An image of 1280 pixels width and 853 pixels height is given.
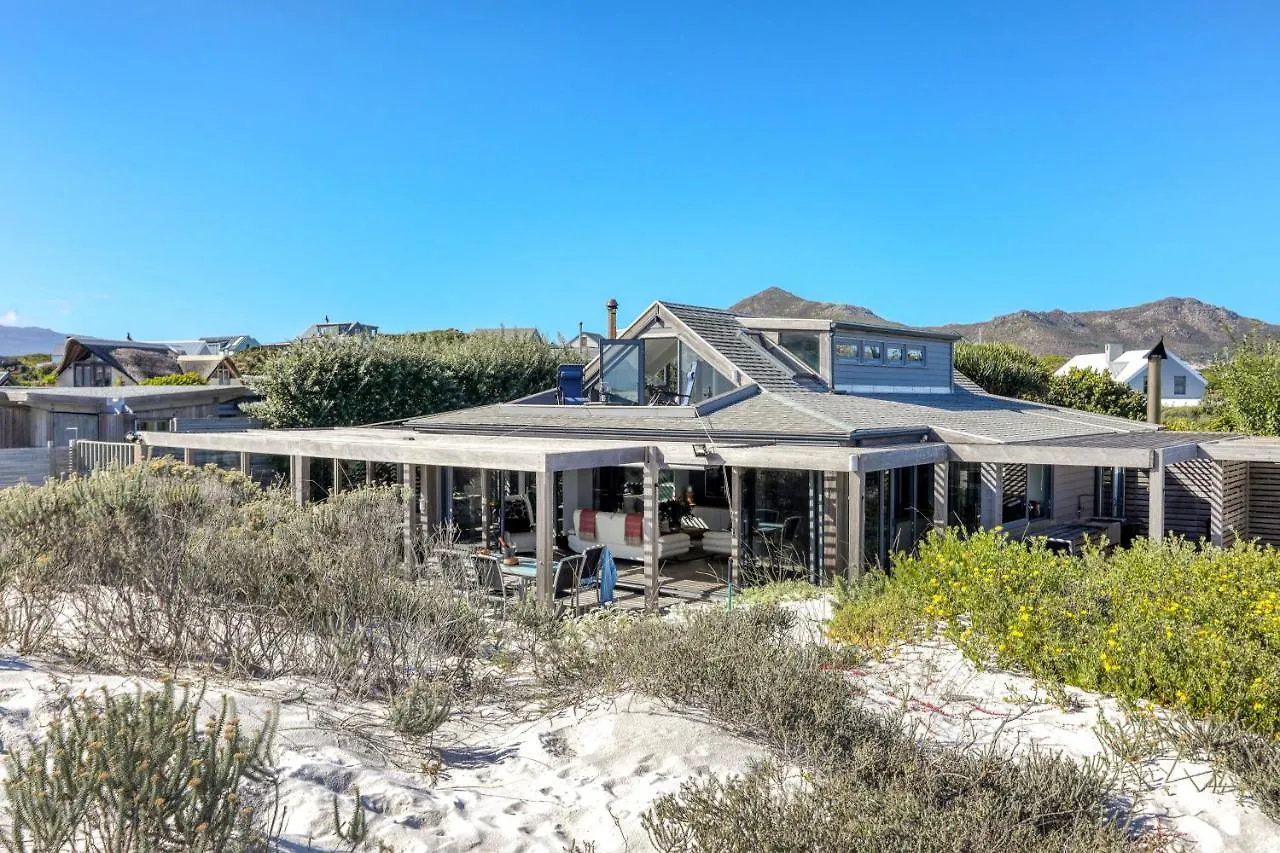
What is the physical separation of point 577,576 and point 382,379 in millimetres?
13720

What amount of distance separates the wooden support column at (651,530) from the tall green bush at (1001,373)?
20992 millimetres

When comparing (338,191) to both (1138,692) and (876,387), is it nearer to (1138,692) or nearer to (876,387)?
(876,387)

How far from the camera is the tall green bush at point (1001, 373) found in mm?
29719

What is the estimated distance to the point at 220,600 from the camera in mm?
6730

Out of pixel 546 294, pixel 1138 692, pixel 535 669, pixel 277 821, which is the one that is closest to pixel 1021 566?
pixel 1138 692

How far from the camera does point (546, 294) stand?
43.2 metres

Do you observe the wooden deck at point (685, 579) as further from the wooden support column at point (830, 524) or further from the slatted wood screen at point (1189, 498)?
the slatted wood screen at point (1189, 498)

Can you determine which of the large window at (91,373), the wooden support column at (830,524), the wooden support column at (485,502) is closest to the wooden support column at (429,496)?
the wooden support column at (485,502)

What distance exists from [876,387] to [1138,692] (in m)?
12.6

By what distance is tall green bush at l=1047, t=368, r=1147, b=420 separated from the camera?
3008 cm

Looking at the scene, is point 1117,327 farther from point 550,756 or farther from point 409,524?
point 550,756

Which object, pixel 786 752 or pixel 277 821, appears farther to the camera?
pixel 786 752

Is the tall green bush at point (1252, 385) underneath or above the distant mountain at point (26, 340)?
underneath

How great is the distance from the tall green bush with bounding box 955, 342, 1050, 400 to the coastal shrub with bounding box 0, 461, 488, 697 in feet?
84.2
